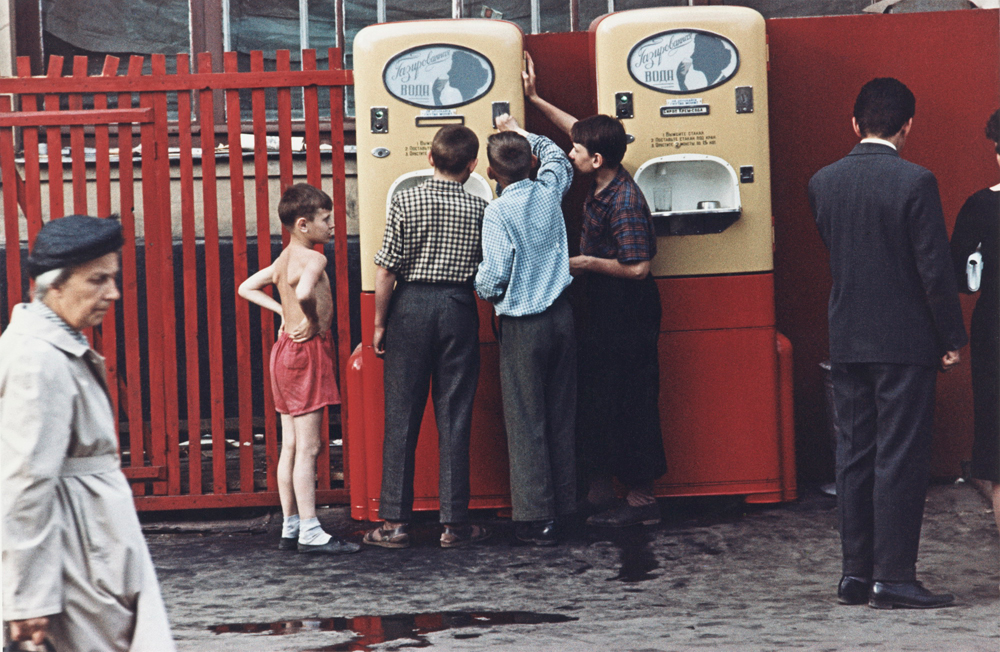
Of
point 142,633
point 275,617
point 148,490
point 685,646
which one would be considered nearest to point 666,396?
point 685,646

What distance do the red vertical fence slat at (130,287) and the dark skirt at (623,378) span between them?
2.21 metres

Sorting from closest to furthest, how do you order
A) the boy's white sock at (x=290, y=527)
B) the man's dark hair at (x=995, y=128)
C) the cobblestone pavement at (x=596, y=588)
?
1. the cobblestone pavement at (x=596, y=588)
2. the man's dark hair at (x=995, y=128)
3. the boy's white sock at (x=290, y=527)

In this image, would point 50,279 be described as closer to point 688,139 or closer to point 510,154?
point 510,154

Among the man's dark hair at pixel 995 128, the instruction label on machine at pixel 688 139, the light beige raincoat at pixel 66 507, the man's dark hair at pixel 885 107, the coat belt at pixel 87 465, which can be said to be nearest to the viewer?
the light beige raincoat at pixel 66 507

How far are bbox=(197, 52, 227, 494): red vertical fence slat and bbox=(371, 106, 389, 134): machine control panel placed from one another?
958 millimetres

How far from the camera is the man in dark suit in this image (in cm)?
382

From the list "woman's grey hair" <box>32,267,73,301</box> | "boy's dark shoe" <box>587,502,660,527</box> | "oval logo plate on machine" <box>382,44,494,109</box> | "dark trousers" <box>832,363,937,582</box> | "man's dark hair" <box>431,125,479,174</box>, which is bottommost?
"boy's dark shoe" <box>587,502,660,527</box>

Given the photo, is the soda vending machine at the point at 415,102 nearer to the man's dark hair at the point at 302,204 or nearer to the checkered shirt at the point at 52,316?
the man's dark hair at the point at 302,204

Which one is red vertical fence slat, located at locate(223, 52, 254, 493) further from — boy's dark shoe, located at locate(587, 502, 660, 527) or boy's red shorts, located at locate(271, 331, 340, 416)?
boy's dark shoe, located at locate(587, 502, 660, 527)

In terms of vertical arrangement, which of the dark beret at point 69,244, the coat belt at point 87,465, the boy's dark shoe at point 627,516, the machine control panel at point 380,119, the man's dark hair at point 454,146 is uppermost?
the machine control panel at point 380,119

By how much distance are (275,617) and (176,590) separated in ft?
1.96

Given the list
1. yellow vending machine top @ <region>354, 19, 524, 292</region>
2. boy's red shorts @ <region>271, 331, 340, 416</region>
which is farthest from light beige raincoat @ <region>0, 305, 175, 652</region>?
yellow vending machine top @ <region>354, 19, 524, 292</region>

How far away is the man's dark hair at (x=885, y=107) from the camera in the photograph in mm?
3922

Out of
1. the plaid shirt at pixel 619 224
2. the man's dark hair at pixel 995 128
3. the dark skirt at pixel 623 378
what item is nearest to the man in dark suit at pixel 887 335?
the man's dark hair at pixel 995 128
